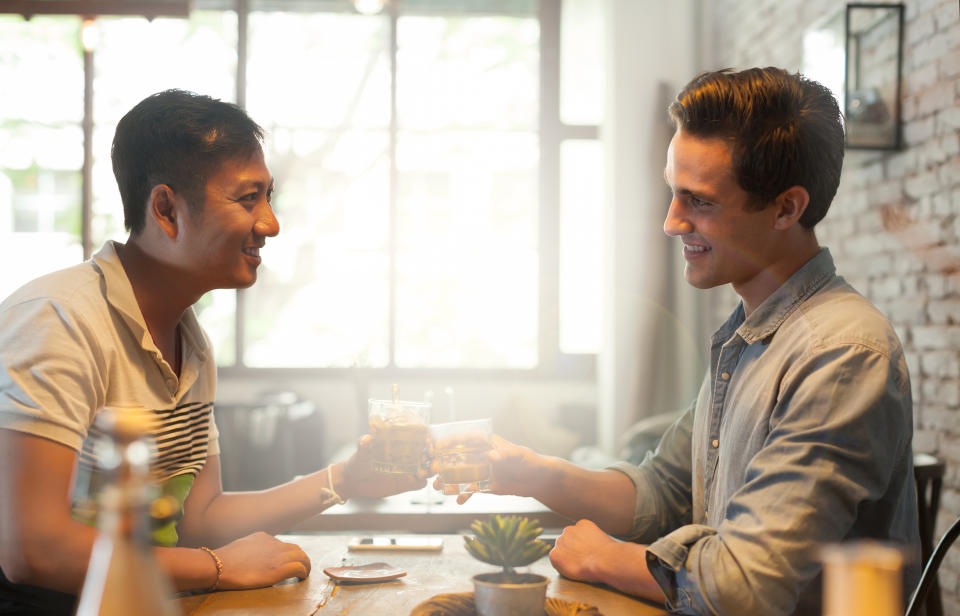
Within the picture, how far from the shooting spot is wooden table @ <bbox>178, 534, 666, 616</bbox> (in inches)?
44.9

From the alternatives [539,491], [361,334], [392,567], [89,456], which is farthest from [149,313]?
[361,334]

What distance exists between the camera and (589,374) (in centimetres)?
589

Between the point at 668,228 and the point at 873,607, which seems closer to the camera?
the point at 873,607

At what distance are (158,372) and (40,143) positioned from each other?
16.8 feet

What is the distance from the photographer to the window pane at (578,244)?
5898 mm

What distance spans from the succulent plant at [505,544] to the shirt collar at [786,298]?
0.61 metres

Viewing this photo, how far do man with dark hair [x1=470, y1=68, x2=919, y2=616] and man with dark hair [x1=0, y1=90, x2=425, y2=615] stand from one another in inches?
17.6

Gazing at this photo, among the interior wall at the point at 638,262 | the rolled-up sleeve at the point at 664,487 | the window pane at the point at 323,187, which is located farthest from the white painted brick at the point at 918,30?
the window pane at the point at 323,187

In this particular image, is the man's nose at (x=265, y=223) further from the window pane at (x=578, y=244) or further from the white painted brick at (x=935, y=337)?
the window pane at (x=578, y=244)

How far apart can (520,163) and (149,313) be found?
4.62 m

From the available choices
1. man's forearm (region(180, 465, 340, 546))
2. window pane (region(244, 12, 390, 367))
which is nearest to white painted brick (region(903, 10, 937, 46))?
man's forearm (region(180, 465, 340, 546))

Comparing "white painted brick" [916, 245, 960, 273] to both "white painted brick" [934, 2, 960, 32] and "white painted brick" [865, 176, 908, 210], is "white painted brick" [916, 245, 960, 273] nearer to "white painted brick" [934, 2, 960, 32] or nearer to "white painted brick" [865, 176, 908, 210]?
"white painted brick" [865, 176, 908, 210]

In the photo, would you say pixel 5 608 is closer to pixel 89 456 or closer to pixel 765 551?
pixel 89 456

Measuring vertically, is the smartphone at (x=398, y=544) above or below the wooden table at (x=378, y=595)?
below
